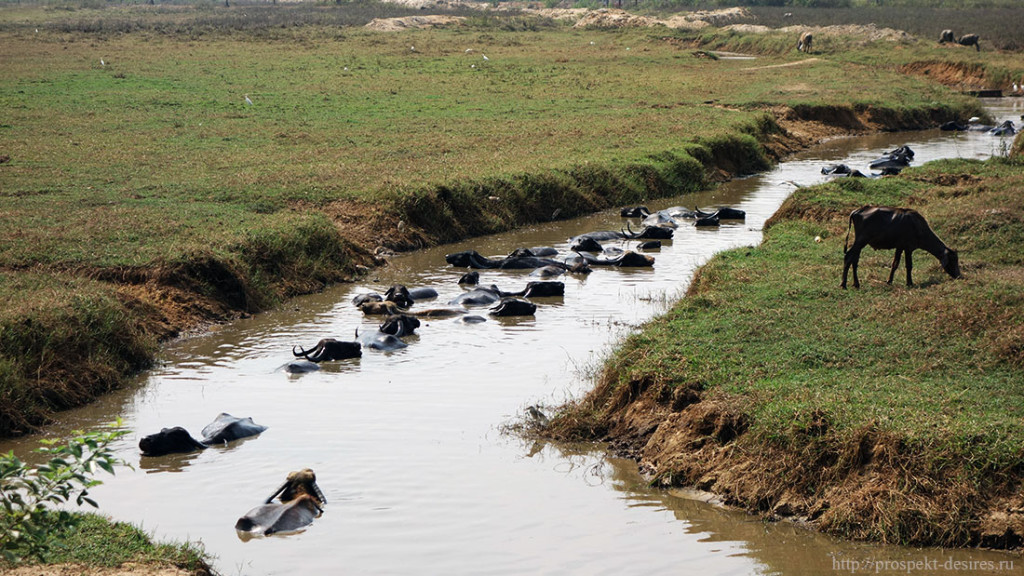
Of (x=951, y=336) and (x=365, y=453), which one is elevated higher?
(x=951, y=336)

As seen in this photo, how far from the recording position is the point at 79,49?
148 ft

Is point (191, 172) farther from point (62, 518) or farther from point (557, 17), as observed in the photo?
point (557, 17)

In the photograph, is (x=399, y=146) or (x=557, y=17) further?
(x=557, y=17)

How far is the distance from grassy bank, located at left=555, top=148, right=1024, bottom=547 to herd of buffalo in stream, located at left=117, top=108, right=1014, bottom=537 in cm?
66

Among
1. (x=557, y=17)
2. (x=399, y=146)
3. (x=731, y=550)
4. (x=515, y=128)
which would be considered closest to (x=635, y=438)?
(x=731, y=550)

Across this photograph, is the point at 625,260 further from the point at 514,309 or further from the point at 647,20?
the point at 647,20

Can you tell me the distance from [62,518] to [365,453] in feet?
14.3

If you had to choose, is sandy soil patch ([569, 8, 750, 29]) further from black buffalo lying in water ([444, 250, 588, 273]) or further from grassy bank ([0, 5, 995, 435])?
black buffalo lying in water ([444, 250, 588, 273])

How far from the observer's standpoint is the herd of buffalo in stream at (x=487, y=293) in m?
7.47

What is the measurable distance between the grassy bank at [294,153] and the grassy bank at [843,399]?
5748mm

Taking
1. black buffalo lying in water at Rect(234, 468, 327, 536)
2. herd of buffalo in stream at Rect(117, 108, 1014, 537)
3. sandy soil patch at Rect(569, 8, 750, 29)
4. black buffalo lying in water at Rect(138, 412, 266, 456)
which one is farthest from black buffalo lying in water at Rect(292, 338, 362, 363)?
sandy soil patch at Rect(569, 8, 750, 29)

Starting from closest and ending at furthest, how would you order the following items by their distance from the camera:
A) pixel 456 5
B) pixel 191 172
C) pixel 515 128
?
pixel 191 172 → pixel 515 128 → pixel 456 5

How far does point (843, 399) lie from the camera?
765 centimetres

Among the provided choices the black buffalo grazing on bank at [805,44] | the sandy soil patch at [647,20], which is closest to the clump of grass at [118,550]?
the black buffalo grazing on bank at [805,44]
